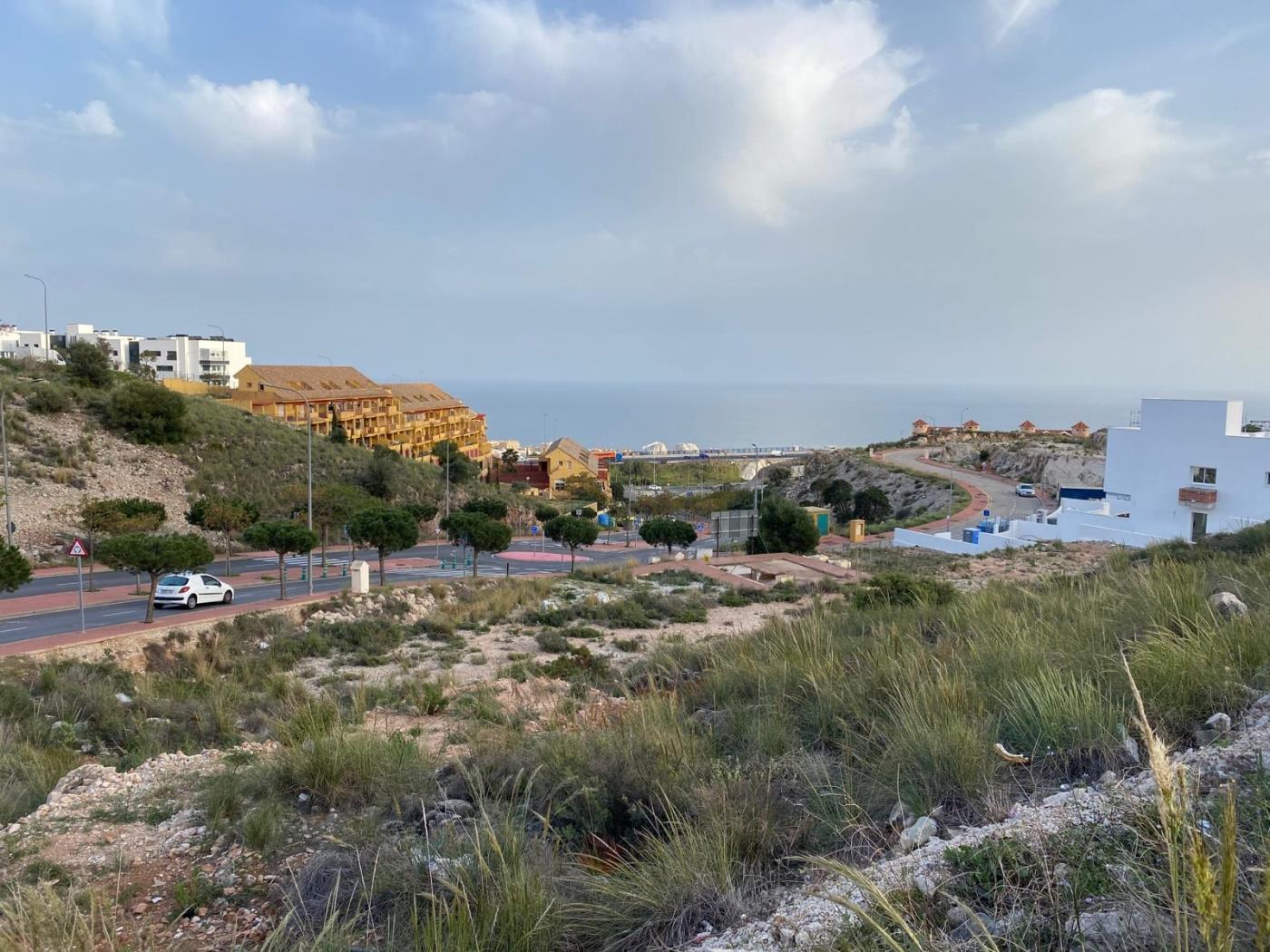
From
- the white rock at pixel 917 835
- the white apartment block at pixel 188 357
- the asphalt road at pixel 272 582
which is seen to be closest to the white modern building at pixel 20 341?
the white apartment block at pixel 188 357

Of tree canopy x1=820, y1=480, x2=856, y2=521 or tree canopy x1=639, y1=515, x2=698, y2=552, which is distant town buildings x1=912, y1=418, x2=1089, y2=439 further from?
tree canopy x1=639, y1=515, x2=698, y2=552

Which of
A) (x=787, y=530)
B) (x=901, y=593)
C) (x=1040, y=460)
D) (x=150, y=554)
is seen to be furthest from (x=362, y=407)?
(x=901, y=593)

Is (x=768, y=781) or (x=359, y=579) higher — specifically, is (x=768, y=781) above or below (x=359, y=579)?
above

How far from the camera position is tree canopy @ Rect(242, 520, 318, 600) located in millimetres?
22109

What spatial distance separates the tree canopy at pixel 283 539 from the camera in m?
22.1

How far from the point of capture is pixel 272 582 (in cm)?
2641

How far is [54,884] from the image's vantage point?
420 centimetres

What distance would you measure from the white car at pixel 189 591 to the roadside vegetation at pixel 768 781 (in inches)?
534

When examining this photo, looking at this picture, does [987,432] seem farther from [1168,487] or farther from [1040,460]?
[1168,487]

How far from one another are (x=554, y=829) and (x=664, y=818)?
1.93ft

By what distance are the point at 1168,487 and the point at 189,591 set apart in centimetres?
3523

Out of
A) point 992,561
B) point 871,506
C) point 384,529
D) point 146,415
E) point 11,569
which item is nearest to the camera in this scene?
point 11,569

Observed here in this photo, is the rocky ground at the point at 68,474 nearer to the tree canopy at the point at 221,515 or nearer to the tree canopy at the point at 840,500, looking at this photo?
the tree canopy at the point at 221,515

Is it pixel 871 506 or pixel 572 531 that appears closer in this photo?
pixel 572 531
